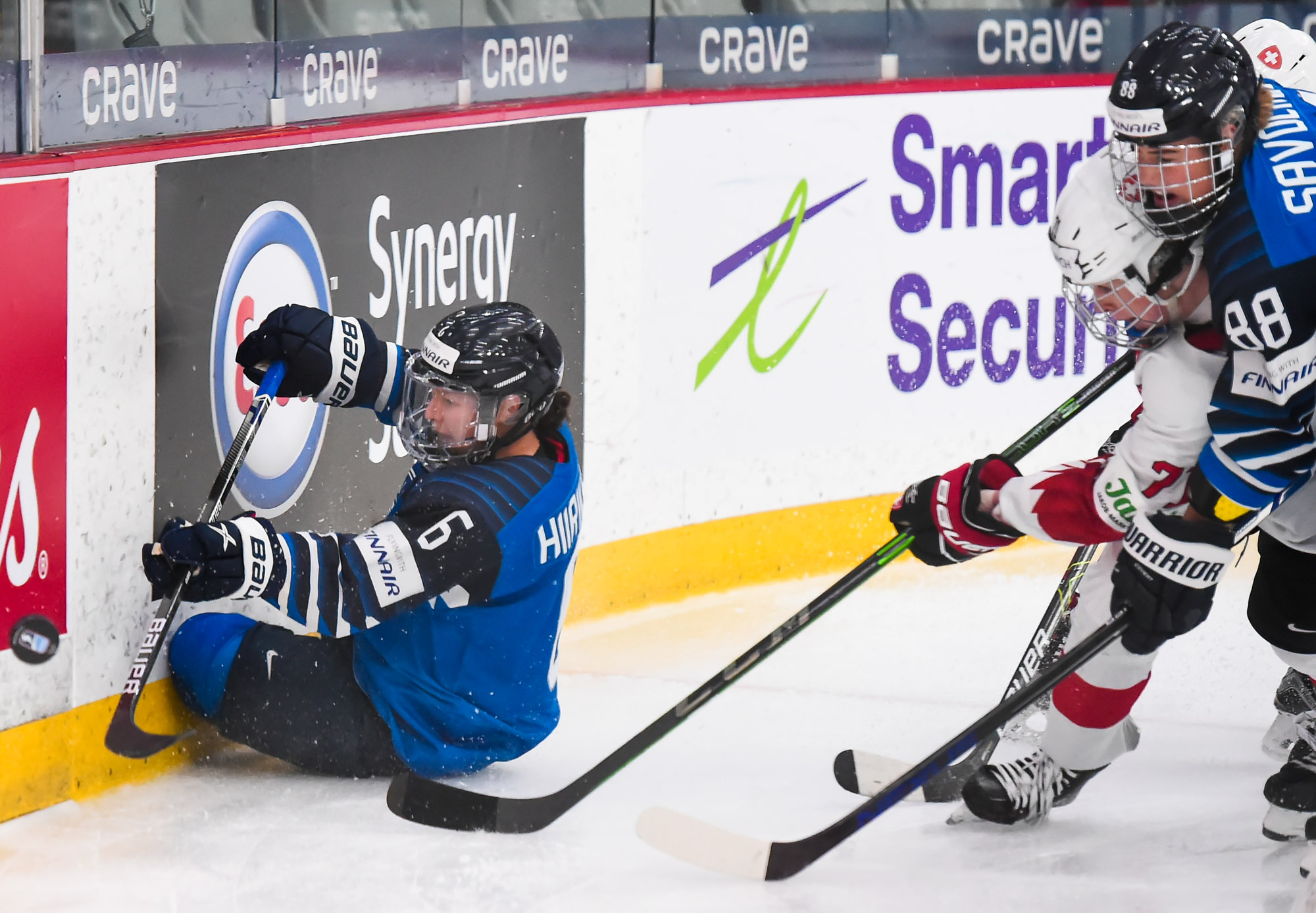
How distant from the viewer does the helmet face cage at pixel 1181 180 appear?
8.64 ft

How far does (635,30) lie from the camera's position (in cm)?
480

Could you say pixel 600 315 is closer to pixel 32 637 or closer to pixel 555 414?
pixel 555 414

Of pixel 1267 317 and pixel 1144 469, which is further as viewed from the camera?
pixel 1144 469

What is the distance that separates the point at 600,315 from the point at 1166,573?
1999 mm

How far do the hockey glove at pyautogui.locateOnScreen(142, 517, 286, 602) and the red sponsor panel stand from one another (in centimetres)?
23

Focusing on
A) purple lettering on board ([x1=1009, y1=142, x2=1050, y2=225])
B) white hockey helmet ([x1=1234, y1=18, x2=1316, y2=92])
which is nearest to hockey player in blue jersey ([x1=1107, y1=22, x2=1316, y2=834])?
white hockey helmet ([x1=1234, y1=18, x2=1316, y2=92])

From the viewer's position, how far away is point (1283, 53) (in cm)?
370

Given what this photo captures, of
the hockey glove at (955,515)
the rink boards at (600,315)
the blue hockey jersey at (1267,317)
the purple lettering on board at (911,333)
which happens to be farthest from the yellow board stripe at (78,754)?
the purple lettering on board at (911,333)

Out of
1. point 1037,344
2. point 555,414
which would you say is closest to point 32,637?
point 555,414


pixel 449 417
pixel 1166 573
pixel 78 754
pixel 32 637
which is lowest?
pixel 78 754

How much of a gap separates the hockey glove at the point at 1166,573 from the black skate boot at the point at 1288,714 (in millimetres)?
587

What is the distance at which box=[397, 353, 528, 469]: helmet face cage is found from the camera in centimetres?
310

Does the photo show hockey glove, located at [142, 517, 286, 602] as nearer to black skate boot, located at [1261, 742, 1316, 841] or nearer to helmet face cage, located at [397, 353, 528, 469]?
helmet face cage, located at [397, 353, 528, 469]

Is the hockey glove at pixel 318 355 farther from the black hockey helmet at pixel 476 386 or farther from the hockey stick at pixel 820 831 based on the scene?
the hockey stick at pixel 820 831
